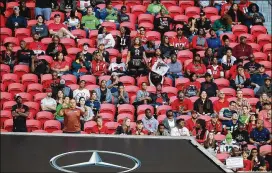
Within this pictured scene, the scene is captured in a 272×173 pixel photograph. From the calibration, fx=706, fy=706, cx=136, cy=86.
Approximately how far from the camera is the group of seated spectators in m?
12.9

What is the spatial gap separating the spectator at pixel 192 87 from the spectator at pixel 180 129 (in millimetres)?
1198

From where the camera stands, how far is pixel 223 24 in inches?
628

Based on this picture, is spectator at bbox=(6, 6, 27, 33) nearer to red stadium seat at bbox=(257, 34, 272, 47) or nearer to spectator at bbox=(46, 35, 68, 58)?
spectator at bbox=(46, 35, 68, 58)

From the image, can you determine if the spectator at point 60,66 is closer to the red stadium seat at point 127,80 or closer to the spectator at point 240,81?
the red stadium seat at point 127,80

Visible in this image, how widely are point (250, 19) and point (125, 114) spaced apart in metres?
4.56

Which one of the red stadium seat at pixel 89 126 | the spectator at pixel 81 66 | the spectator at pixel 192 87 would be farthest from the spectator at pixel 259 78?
the red stadium seat at pixel 89 126

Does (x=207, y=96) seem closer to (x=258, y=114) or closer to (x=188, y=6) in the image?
(x=258, y=114)

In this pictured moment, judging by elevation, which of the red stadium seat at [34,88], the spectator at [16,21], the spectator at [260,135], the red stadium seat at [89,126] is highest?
the spectator at [16,21]

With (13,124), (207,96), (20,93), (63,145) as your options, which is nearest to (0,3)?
(20,93)

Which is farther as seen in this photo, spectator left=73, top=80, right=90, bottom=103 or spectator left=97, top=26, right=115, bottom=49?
spectator left=97, top=26, right=115, bottom=49

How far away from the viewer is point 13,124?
12891mm

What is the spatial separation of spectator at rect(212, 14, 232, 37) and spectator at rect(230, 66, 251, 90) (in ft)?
5.81

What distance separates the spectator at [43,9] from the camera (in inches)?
624

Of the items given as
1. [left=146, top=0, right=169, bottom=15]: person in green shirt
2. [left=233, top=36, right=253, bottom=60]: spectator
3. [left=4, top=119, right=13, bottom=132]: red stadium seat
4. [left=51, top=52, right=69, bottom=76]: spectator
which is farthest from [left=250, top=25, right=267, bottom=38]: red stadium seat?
[left=4, top=119, right=13, bottom=132]: red stadium seat
